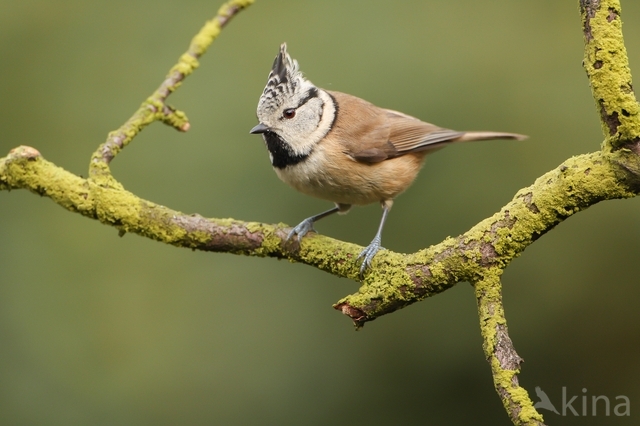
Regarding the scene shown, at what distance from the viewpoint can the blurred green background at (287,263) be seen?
3781 millimetres

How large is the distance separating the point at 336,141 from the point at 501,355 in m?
1.64

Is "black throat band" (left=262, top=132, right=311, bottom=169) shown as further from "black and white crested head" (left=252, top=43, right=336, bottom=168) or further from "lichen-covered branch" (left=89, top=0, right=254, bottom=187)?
"lichen-covered branch" (left=89, top=0, right=254, bottom=187)

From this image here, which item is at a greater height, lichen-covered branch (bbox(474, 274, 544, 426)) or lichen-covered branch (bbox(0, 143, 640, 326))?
lichen-covered branch (bbox(0, 143, 640, 326))

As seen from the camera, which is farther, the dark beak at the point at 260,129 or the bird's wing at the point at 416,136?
the bird's wing at the point at 416,136

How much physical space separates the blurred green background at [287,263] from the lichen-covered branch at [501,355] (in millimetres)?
1727

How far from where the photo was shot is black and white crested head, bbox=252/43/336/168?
10.7ft

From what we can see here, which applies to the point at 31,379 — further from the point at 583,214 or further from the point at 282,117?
the point at 583,214

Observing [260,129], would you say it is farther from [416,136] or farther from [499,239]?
[499,239]

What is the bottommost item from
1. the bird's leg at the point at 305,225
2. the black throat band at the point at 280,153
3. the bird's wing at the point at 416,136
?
the bird's leg at the point at 305,225

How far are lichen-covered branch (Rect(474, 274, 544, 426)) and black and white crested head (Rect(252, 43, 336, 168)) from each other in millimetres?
1402

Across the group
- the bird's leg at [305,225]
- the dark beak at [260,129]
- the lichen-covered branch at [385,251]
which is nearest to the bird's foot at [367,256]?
the lichen-covered branch at [385,251]

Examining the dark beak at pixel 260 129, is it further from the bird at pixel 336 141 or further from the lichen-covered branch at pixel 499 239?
the lichen-covered branch at pixel 499 239

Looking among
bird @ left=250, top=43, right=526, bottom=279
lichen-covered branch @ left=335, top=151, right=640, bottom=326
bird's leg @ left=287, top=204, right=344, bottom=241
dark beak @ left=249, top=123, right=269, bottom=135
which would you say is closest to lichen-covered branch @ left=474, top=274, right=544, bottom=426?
lichen-covered branch @ left=335, top=151, right=640, bottom=326

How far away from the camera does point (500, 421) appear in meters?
3.78
